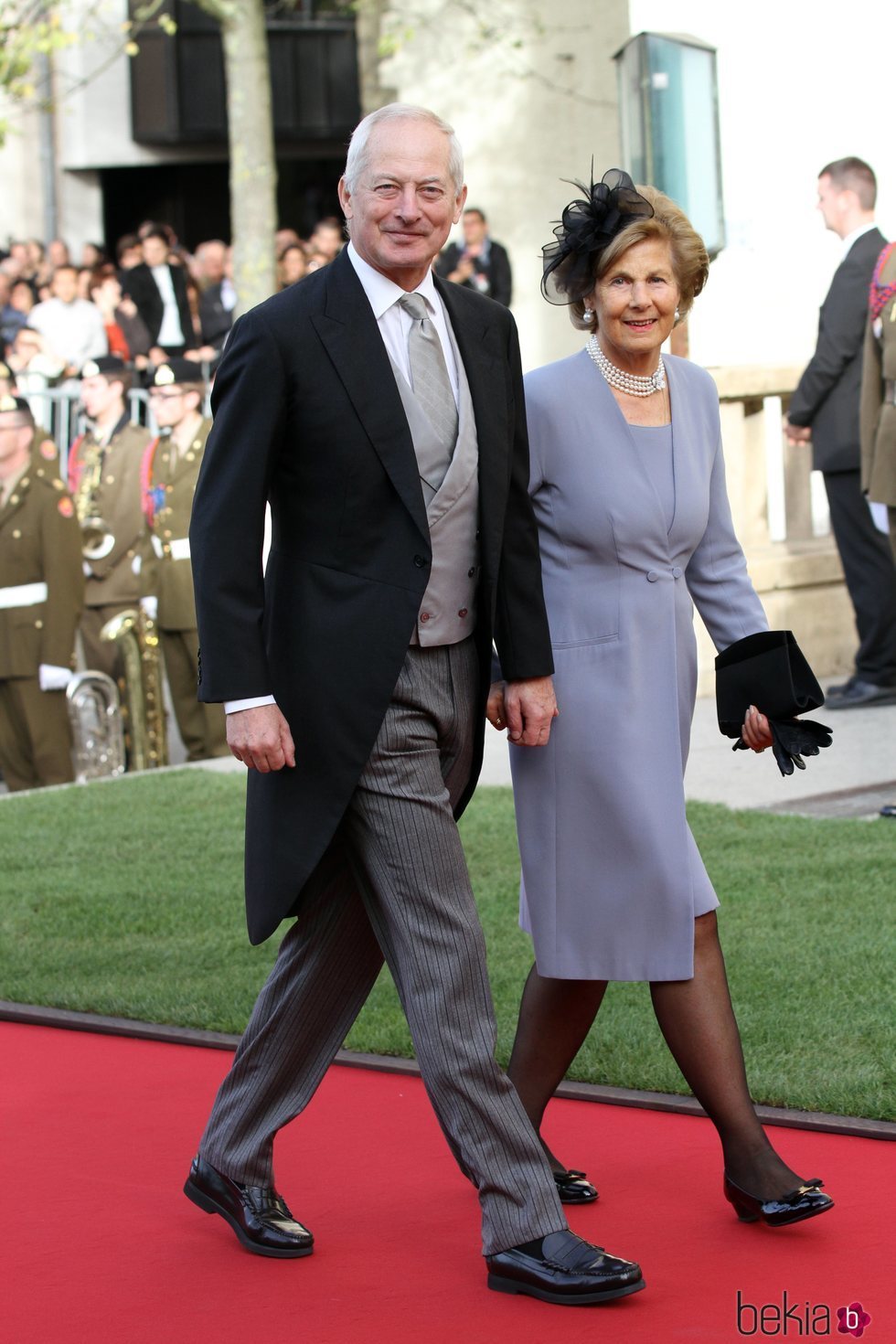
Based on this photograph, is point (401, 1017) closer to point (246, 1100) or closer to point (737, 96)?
point (246, 1100)

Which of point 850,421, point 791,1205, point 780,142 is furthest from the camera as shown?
point 780,142

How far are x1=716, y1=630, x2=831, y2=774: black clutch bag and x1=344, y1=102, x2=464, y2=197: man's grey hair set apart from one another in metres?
1.00

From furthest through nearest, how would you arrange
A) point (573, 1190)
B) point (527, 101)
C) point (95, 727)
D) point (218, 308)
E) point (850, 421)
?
point (527, 101)
point (218, 308)
point (95, 727)
point (850, 421)
point (573, 1190)

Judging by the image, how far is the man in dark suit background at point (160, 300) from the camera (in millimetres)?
18844

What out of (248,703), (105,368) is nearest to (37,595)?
(105,368)

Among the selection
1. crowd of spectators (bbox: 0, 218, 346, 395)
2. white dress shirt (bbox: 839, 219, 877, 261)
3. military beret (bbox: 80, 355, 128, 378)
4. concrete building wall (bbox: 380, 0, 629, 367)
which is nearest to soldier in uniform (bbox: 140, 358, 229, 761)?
military beret (bbox: 80, 355, 128, 378)

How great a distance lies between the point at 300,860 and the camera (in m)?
3.68

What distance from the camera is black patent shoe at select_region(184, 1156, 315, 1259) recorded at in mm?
3832

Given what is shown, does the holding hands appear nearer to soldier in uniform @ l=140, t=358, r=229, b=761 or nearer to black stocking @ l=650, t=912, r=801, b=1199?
black stocking @ l=650, t=912, r=801, b=1199

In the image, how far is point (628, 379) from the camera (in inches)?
157

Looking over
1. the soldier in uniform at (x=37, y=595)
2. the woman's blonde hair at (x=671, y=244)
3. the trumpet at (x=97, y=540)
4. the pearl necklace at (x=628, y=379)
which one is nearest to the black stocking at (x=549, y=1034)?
the pearl necklace at (x=628, y=379)

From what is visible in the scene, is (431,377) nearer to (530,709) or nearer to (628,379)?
(628,379)

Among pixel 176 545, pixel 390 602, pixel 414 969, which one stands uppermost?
pixel 176 545

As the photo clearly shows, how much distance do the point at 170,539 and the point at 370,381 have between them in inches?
305
